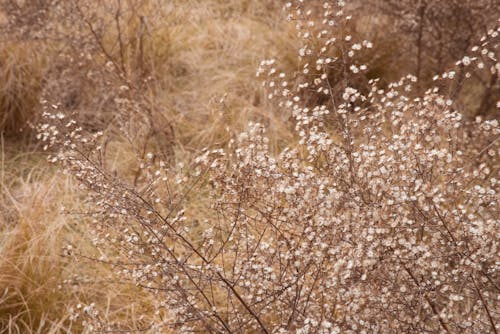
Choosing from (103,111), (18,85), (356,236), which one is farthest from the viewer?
(103,111)

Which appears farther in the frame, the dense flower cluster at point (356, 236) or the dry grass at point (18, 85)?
the dry grass at point (18, 85)

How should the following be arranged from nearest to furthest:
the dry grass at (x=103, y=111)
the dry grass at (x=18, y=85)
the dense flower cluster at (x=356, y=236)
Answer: the dense flower cluster at (x=356, y=236)
the dry grass at (x=103, y=111)
the dry grass at (x=18, y=85)

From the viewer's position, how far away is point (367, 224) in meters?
2.05

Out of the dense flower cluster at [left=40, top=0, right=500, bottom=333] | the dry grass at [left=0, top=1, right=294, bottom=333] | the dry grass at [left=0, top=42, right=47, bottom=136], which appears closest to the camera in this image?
the dense flower cluster at [left=40, top=0, right=500, bottom=333]

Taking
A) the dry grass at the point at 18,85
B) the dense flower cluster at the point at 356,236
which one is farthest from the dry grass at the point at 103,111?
the dense flower cluster at the point at 356,236

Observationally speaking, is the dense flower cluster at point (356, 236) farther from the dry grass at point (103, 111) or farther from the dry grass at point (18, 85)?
the dry grass at point (18, 85)

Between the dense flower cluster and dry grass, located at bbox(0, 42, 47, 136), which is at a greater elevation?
dry grass, located at bbox(0, 42, 47, 136)

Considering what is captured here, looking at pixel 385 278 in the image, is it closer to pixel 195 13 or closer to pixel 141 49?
pixel 141 49

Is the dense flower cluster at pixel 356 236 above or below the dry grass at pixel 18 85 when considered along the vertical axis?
below

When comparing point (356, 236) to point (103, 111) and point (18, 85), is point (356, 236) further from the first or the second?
point (18, 85)

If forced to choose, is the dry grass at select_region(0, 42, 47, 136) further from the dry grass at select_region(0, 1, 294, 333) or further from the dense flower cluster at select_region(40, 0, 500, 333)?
the dense flower cluster at select_region(40, 0, 500, 333)

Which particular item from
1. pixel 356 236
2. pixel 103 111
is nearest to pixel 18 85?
pixel 103 111

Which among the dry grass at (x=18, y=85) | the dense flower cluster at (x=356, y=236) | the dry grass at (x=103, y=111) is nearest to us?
the dense flower cluster at (x=356, y=236)

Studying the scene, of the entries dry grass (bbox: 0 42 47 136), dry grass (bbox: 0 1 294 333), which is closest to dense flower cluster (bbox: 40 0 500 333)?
dry grass (bbox: 0 1 294 333)
